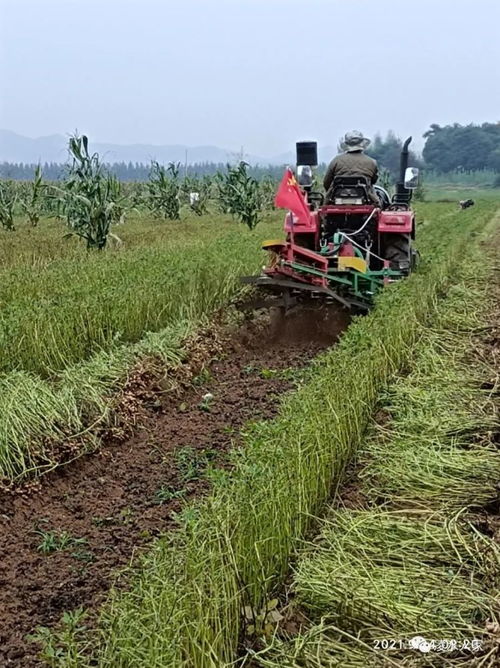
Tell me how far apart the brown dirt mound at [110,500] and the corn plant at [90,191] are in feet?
21.6

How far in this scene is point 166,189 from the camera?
2533 cm

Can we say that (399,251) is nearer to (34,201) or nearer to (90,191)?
(90,191)

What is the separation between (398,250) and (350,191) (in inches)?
34.4

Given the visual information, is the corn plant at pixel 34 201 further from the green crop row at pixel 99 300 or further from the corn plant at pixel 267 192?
the corn plant at pixel 267 192

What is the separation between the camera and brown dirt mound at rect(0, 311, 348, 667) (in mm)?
3070

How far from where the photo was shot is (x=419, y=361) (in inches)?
217

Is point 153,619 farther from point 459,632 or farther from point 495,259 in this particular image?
point 495,259

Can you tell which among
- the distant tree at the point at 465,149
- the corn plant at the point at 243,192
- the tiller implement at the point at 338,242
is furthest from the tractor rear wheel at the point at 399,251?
the distant tree at the point at 465,149

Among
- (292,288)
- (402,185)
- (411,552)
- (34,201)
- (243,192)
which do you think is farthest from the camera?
(243,192)

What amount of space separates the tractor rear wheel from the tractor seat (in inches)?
23.2

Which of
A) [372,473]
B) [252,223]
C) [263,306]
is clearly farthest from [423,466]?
[252,223]

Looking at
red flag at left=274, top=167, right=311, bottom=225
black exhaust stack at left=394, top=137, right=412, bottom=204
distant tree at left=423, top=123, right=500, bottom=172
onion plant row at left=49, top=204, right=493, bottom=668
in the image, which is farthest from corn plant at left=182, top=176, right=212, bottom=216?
distant tree at left=423, top=123, right=500, bottom=172

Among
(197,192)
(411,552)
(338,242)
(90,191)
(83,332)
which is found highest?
(90,191)

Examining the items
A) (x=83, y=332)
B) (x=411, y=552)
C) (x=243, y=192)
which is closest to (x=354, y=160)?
(x=83, y=332)
